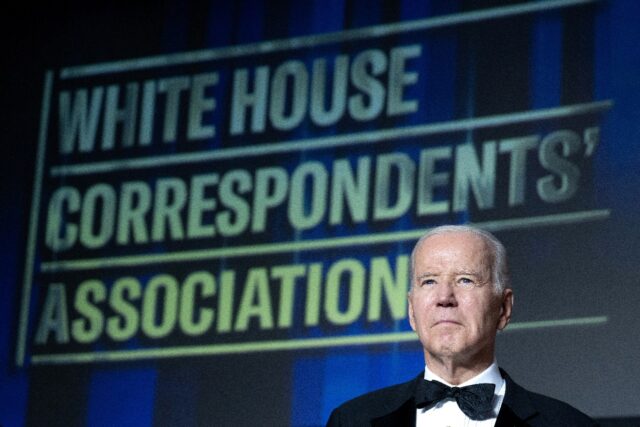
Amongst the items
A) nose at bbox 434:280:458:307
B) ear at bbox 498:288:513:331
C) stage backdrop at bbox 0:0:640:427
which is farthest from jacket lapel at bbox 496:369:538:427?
stage backdrop at bbox 0:0:640:427

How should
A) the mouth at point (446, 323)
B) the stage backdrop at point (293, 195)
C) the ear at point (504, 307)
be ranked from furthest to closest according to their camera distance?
the stage backdrop at point (293, 195), the ear at point (504, 307), the mouth at point (446, 323)

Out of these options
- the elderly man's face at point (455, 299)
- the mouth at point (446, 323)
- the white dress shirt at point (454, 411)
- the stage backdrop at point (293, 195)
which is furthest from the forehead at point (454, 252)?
the stage backdrop at point (293, 195)

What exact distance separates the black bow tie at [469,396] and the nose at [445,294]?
168 millimetres

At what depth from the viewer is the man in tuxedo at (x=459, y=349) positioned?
286 cm

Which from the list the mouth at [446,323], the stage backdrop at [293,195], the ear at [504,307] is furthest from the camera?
the stage backdrop at [293,195]

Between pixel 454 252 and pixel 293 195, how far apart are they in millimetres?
1999

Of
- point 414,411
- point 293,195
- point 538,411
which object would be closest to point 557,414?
point 538,411

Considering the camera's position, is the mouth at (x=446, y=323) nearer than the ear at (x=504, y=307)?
Yes

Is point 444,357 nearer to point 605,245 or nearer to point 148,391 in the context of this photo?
point 605,245

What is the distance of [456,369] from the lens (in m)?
2.90

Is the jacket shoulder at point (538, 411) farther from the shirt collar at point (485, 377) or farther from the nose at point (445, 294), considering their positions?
the nose at point (445, 294)

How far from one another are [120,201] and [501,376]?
2.47 metres

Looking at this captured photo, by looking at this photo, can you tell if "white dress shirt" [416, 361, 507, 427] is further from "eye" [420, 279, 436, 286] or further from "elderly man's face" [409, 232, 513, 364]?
"eye" [420, 279, 436, 286]

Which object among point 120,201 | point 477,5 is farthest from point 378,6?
point 120,201
